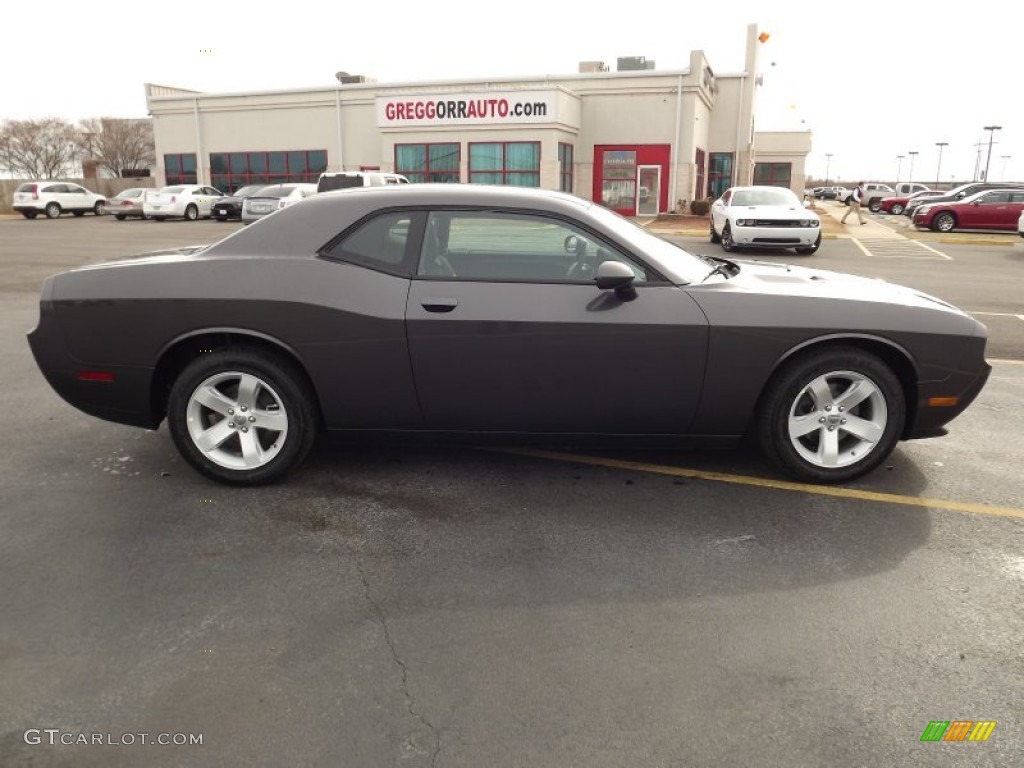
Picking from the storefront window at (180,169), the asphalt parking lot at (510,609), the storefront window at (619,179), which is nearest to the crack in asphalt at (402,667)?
the asphalt parking lot at (510,609)

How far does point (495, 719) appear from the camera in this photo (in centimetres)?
244

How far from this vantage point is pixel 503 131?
32.3 meters

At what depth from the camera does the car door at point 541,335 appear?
155 inches

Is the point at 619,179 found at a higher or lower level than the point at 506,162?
lower

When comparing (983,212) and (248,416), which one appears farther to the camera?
(983,212)

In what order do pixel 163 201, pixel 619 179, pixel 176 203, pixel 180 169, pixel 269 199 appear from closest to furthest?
1. pixel 269 199
2. pixel 163 201
3. pixel 176 203
4. pixel 619 179
5. pixel 180 169

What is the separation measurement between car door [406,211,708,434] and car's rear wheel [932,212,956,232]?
26.4 m

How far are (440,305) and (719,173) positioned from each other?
4024cm

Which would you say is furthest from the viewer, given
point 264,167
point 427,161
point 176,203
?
point 264,167

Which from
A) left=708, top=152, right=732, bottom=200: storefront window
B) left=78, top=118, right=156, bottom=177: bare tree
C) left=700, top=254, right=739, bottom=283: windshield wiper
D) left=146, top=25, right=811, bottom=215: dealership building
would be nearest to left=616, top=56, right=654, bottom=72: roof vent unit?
left=146, top=25, right=811, bottom=215: dealership building

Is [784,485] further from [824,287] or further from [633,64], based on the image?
[633,64]

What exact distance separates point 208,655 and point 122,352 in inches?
79.9

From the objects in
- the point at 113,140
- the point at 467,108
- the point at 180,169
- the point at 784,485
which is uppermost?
the point at 113,140

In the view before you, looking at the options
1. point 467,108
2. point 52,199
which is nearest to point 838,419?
point 467,108
